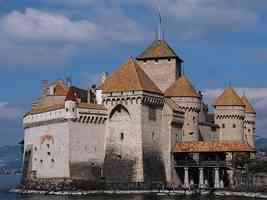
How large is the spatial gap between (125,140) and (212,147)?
10049mm

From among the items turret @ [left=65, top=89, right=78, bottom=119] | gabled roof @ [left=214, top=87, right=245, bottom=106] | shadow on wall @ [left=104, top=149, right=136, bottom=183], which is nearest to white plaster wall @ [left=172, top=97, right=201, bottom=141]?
gabled roof @ [left=214, top=87, right=245, bottom=106]

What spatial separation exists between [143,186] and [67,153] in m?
9.11

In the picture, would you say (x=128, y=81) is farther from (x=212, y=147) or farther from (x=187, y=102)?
(x=212, y=147)

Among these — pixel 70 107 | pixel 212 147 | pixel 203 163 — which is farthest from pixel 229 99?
pixel 70 107

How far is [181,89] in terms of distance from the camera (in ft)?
300

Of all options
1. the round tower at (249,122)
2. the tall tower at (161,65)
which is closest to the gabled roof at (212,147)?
the tall tower at (161,65)

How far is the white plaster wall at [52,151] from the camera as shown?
3214 inches

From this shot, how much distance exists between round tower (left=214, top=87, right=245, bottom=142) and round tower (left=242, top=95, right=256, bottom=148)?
9425mm

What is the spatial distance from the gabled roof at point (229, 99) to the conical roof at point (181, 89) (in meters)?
9.24

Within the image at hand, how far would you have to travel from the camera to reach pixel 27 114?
9100cm

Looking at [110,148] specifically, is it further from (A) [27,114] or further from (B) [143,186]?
(A) [27,114]

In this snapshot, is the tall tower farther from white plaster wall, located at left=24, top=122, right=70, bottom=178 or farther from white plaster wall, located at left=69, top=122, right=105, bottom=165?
white plaster wall, located at left=24, top=122, right=70, bottom=178

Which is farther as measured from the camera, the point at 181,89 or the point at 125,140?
the point at 181,89

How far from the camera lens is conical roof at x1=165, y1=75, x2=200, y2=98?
3585 inches
